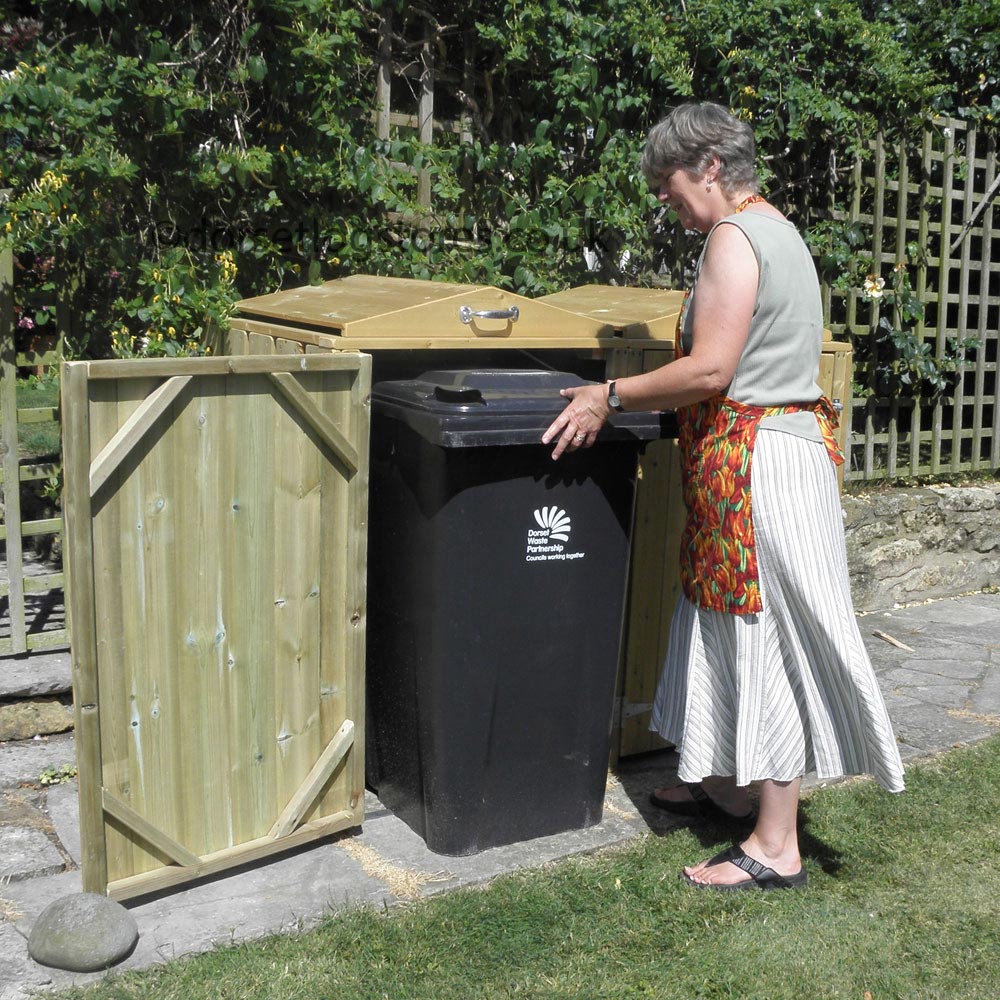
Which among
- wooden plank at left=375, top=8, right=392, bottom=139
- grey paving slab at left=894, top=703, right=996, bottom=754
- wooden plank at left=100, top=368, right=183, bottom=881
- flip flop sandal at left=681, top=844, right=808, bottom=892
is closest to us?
wooden plank at left=100, top=368, right=183, bottom=881

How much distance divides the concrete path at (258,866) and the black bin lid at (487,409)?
1134mm

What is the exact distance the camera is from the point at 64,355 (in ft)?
13.0

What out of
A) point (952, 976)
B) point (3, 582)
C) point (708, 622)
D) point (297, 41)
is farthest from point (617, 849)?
point (297, 41)

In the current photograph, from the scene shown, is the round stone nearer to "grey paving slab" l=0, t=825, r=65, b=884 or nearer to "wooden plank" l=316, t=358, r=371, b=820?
"grey paving slab" l=0, t=825, r=65, b=884

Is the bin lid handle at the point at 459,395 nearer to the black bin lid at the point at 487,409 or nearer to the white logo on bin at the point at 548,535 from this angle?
the black bin lid at the point at 487,409

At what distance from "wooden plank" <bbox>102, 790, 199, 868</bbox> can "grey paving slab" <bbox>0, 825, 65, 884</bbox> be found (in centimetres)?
41

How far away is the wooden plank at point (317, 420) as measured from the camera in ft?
9.30

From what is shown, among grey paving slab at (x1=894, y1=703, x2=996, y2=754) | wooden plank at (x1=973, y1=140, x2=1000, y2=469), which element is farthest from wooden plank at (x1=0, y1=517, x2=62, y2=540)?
wooden plank at (x1=973, y1=140, x2=1000, y2=469)

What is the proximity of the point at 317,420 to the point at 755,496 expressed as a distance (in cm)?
110

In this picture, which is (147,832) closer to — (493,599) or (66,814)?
(66,814)

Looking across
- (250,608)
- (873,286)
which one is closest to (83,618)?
(250,608)

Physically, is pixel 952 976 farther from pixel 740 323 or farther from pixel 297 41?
pixel 297 41

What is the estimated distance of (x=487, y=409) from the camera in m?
2.90

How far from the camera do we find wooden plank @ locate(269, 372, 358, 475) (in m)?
2.83
